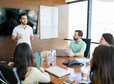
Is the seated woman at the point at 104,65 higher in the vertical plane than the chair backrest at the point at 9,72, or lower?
higher

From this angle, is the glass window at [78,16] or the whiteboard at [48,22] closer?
the whiteboard at [48,22]

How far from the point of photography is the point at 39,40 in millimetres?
3727

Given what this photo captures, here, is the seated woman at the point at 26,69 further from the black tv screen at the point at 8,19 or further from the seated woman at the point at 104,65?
the black tv screen at the point at 8,19

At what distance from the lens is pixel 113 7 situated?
309cm

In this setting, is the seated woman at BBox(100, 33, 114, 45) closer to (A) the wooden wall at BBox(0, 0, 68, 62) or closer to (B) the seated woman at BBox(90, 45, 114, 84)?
(B) the seated woman at BBox(90, 45, 114, 84)

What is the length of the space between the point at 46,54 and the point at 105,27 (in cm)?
224

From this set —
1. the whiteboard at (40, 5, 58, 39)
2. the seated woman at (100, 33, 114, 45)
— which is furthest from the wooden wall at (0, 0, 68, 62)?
the seated woman at (100, 33, 114, 45)

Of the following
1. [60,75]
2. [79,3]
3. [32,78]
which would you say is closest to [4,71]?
[32,78]

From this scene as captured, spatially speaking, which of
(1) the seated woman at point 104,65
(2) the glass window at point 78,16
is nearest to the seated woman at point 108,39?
(1) the seated woman at point 104,65

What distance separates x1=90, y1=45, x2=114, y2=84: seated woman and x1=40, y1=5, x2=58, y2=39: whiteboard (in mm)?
2977

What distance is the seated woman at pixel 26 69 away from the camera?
45.8 inches

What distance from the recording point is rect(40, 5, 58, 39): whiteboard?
3707 millimetres

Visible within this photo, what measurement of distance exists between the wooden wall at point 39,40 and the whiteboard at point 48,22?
140 millimetres

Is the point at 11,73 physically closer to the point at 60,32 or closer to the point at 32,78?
the point at 32,78
